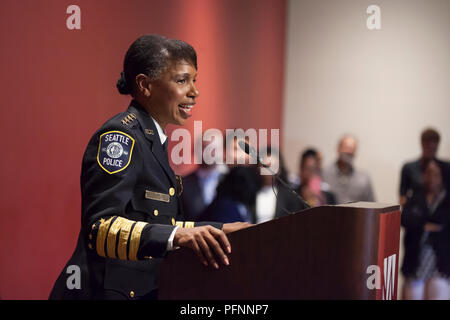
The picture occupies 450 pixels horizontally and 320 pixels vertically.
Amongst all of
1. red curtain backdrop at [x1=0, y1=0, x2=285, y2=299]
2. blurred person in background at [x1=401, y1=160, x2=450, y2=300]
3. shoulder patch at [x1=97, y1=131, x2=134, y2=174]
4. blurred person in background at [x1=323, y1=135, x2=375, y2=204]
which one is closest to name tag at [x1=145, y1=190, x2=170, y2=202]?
shoulder patch at [x1=97, y1=131, x2=134, y2=174]

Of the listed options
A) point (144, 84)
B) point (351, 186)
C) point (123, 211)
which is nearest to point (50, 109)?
point (144, 84)

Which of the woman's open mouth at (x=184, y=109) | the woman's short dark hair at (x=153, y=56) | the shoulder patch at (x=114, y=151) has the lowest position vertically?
the shoulder patch at (x=114, y=151)

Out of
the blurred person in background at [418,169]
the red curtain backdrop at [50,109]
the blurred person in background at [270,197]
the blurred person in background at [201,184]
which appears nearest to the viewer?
the red curtain backdrop at [50,109]

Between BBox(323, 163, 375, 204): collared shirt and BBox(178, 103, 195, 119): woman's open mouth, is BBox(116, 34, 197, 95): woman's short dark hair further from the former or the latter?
BBox(323, 163, 375, 204): collared shirt

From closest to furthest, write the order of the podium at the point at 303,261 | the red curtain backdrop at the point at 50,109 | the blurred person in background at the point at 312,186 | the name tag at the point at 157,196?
the podium at the point at 303,261 → the name tag at the point at 157,196 → the red curtain backdrop at the point at 50,109 → the blurred person in background at the point at 312,186

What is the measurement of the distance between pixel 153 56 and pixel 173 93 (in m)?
0.12

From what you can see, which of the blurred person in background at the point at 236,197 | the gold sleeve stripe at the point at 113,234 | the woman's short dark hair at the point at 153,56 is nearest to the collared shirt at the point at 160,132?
the woman's short dark hair at the point at 153,56

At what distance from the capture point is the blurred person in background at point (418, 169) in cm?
448

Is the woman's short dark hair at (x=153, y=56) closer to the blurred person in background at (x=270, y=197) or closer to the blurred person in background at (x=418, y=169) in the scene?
the blurred person in background at (x=270, y=197)

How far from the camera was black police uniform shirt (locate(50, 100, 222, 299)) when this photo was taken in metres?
1.38

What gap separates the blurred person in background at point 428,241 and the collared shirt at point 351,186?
0.86 meters

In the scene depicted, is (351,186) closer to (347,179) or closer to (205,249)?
(347,179)

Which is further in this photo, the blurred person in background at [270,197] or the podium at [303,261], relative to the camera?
the blurred person in background at [270,197]

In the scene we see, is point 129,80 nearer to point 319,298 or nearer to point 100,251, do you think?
point 100,251
